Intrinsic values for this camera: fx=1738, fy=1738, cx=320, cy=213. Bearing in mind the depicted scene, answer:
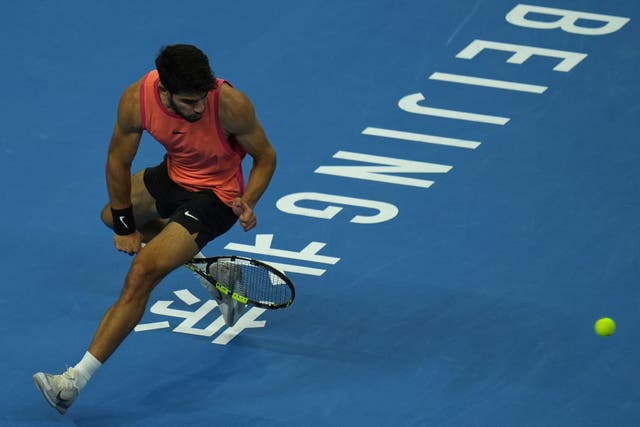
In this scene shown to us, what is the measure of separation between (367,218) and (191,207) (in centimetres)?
182

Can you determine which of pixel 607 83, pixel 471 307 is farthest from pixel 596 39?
pixel 471 307

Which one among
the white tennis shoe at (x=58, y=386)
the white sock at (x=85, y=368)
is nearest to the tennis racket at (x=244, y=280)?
the white sock at (x=85, y=368)

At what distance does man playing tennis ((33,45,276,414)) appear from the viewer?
9.08m

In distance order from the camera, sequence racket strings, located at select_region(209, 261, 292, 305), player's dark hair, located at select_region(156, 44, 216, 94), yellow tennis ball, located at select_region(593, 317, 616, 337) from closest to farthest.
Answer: player's dark hair, located at select_region(156, 44, 216, 94) → yellow tennis ball, located at select_region(593, 317, 616, 337) → racket strings, located at select_region(209, 261, 292, 305)

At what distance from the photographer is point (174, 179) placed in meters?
9.94

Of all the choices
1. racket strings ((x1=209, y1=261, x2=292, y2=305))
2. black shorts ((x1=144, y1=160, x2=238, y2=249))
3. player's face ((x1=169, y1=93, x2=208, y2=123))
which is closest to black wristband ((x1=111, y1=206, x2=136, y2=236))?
black shorts ((x1=144, y1=160, x2=238, y2=249))

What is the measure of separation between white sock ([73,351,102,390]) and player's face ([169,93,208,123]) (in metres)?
1.36

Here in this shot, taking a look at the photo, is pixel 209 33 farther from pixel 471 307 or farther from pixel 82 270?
pixel 471 307

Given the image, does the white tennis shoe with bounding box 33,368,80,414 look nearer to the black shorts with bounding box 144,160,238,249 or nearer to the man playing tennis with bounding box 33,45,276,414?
the man playing tennis with bounding box 33,45,276,414

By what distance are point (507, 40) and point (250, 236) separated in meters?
3.29

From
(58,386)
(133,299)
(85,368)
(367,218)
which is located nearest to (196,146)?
(133,299)

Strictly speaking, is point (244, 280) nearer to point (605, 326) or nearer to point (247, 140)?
point (247, 140)

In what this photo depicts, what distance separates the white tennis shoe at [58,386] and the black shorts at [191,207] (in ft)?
3.37

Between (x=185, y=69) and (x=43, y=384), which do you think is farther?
(x=43, y=384)
